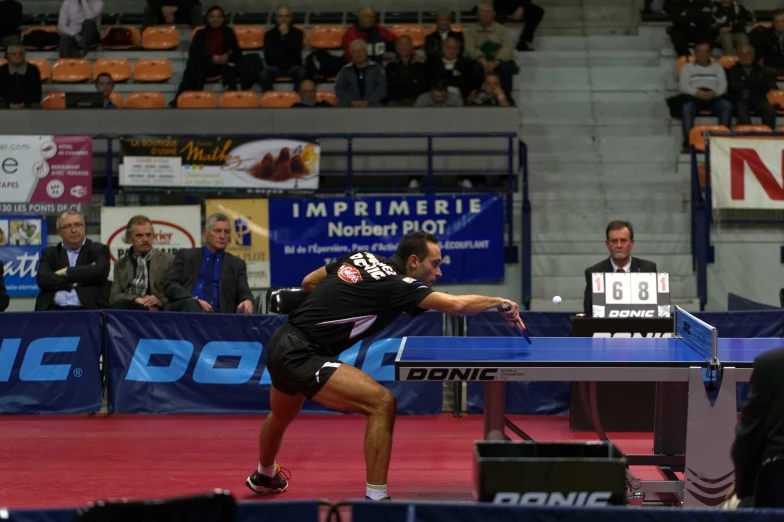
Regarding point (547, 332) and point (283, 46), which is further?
point (283, 46)

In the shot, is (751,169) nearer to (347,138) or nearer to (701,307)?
(701,307)

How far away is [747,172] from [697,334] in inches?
318

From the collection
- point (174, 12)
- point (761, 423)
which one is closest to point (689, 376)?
point (761, 423)

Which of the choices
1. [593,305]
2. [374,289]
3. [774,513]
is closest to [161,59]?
[593,305]

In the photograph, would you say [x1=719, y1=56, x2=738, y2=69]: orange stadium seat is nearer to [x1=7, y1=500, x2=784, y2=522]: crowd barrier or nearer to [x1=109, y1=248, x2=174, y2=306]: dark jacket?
[x1=109, y1=248, x2=174, y2=306]: dark jacket

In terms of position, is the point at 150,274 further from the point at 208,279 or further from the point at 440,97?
the point at 440,97

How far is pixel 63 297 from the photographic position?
10.9 m

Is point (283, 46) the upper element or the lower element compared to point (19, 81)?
upper

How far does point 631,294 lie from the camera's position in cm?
922

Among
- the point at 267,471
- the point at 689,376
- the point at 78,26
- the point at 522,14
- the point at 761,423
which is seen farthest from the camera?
the point at 522,14

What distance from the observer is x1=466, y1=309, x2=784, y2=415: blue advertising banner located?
390 inches

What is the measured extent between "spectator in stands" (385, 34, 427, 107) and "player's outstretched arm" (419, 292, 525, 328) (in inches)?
371

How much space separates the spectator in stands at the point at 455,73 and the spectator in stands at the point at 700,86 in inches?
119

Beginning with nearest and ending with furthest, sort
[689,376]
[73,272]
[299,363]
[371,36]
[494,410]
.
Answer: [689,376] → [299,363] → [494,410] → [73,272] → [371,36]
